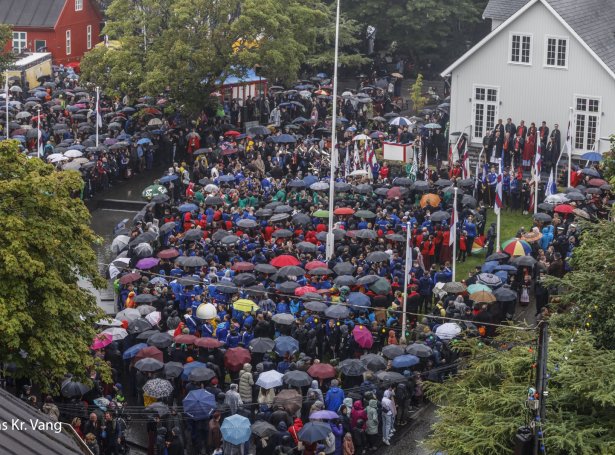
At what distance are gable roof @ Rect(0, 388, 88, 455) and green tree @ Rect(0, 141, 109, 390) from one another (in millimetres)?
7993

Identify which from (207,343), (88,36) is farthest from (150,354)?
(88,36)

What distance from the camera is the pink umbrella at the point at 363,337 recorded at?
1228 inches

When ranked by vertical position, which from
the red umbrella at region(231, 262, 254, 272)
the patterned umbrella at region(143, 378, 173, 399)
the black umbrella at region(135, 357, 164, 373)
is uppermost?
the red umbrella at region(231, 262, 254, 272)

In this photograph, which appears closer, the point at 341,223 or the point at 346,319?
the point at 346,319

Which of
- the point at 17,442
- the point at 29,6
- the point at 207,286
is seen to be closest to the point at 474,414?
the point at 17,442

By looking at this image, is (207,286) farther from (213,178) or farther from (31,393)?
(213,178)

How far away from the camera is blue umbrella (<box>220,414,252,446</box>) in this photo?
1032 inches

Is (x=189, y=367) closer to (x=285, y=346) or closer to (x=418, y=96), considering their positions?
(x=285, y=346)

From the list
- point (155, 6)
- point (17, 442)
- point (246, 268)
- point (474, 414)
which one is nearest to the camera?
point (17, 442)

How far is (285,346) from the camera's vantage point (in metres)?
30.1

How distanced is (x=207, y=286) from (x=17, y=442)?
60.1 feet

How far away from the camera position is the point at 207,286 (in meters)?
34.0

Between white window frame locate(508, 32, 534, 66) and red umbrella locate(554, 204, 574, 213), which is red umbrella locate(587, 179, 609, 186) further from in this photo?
white window frame locate(508, 32, 534, 66)

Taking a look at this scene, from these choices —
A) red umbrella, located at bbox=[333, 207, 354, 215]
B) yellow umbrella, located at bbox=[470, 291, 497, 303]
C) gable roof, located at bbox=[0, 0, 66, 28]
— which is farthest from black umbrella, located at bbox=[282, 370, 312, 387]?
gable roof, located at bbox=[0, 0, 66, 28]
